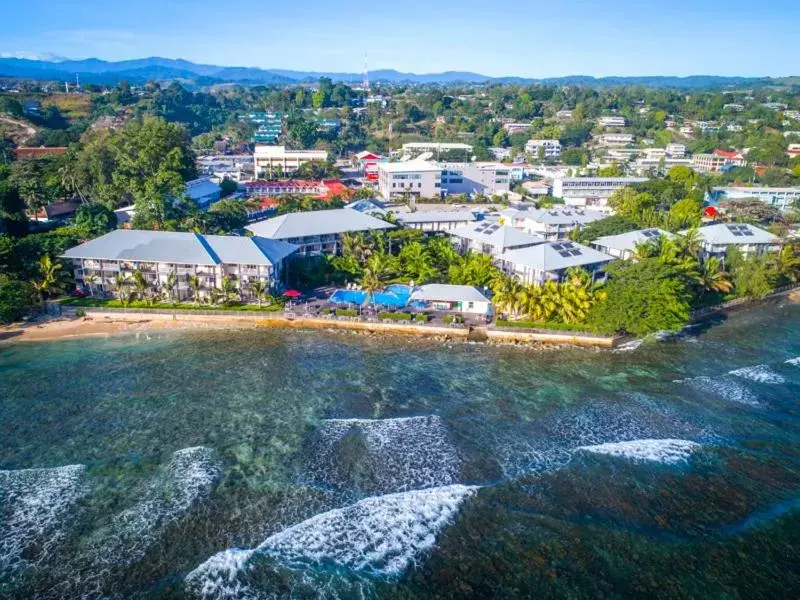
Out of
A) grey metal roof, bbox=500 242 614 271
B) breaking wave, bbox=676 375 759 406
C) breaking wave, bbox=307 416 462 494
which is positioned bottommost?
breaking wave, bbox=307 416 462 494

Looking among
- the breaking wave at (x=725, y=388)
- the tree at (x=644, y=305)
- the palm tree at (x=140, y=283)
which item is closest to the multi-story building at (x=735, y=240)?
the tree at (x=644, y=305)

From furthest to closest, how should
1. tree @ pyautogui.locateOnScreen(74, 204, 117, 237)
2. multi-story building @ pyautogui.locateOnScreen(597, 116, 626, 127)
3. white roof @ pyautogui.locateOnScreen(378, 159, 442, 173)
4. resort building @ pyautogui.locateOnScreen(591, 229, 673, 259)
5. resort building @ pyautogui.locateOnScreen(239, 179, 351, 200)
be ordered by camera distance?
multi-story building @ pyautogui.locateOnScreen(597, 116, 626, 127) → resort building @ pyautogui.locateOnScreen(239, 179, 351, 200) → white roof @ pyautogui.locateOnScreen(378, 159, 442, 173) → tree @ pyautogui.locateOnScreen(74, 204, 117, 237) → resort building @ pyautogui.locateOnScreen(591, 229, 673, 259)

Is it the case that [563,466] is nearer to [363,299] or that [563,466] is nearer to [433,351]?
[433,351]

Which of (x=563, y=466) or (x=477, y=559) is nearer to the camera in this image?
(x=477, y=559)

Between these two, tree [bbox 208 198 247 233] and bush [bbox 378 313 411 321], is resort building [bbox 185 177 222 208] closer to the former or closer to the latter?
tree [bbox 208 198 247 233]

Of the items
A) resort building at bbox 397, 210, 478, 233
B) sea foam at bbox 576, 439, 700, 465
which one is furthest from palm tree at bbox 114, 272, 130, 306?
sea foam at bbox 576, 439, 700, 465

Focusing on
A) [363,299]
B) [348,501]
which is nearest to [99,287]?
[363,299]
